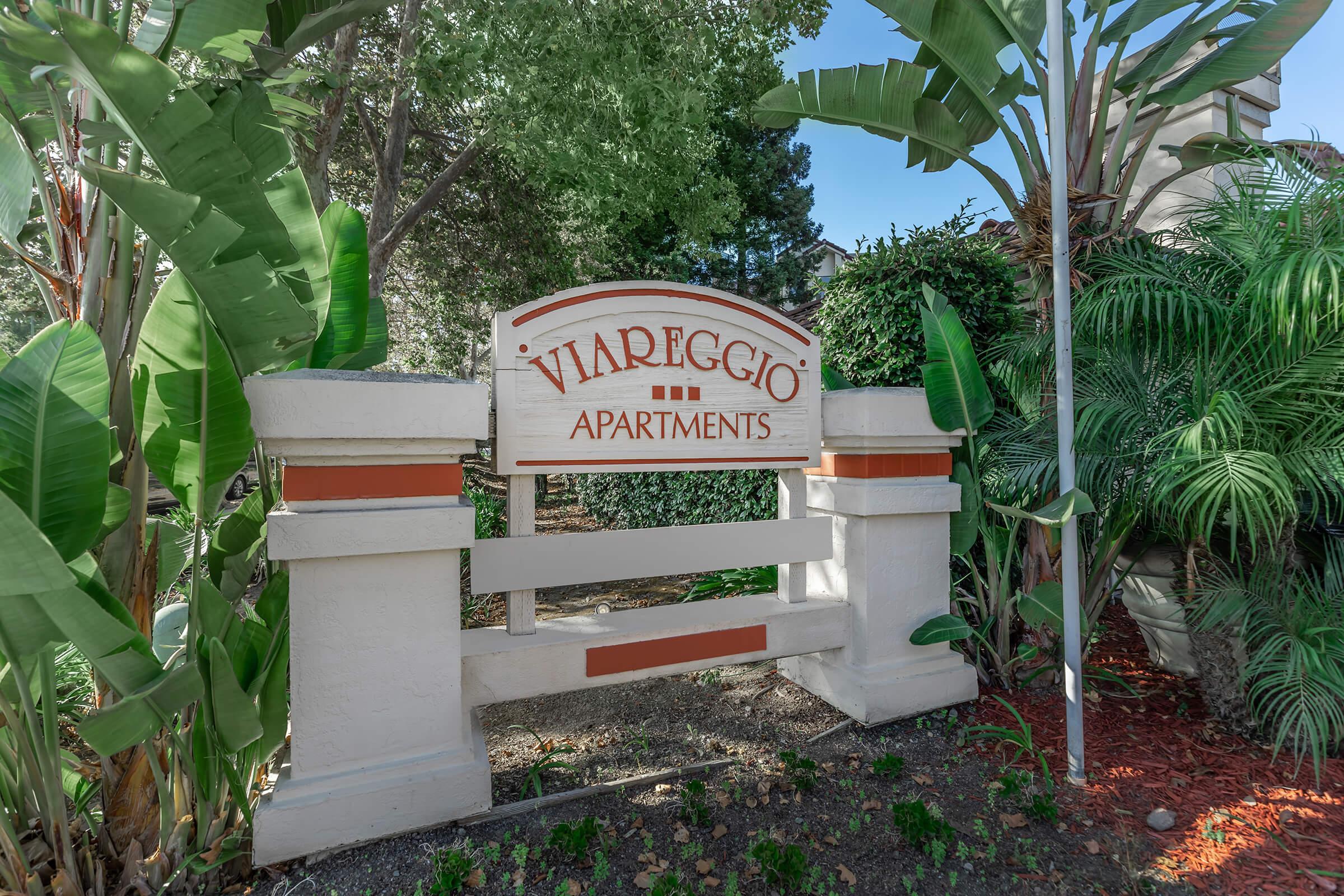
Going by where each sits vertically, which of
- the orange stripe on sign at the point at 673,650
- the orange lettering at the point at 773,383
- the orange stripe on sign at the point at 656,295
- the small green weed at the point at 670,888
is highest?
the orange stripe on sign at the point at 656,295

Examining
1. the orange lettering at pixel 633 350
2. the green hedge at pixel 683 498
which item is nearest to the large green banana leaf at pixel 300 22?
the orange lettering at pixel 633 350

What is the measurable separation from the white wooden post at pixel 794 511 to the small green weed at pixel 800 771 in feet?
2.49

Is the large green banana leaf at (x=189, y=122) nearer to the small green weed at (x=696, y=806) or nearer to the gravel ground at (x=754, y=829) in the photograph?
the gravel ground at (x=754, y=829)

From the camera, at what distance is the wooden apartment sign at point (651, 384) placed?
259cm

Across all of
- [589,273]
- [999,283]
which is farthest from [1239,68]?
[589,273]

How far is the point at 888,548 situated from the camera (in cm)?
317

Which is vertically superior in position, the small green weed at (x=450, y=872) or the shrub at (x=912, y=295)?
the shrub at (x=912, y=295)

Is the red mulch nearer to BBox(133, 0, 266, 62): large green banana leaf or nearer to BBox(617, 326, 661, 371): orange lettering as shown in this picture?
BBox(617, 326, 661, 371): orange lettering

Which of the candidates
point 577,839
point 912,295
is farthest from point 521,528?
point 912,295

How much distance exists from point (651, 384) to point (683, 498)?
3611 mm

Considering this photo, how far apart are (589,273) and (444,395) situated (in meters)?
8.15

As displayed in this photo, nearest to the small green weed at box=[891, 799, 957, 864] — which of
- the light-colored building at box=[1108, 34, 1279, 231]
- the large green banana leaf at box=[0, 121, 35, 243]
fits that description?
the large green banana leaf at box=[0, 121, 35, 243]

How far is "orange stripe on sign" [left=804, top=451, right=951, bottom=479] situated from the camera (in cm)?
311

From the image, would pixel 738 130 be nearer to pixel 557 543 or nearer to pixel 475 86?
pixel 475 86
